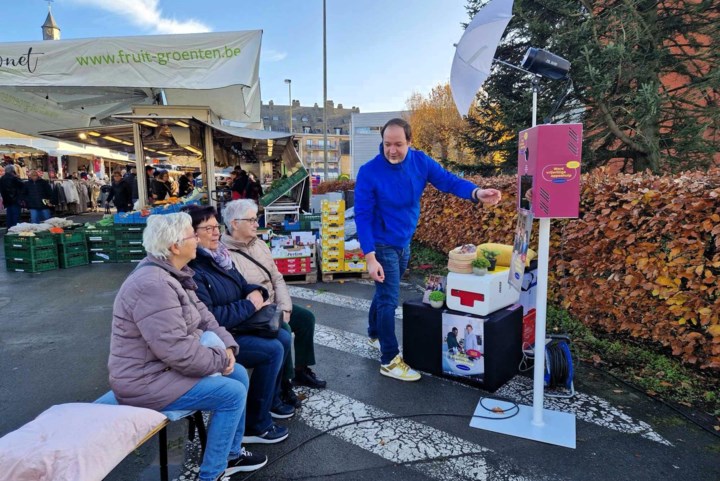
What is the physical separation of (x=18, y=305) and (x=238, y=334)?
4.80m

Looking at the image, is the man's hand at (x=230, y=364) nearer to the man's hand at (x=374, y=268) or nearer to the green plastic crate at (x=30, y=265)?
the man's hand at (x=374, y=268)

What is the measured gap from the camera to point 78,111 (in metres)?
9.41

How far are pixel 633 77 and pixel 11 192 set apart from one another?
15.3 meters

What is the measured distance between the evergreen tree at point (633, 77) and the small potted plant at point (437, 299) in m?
5.72

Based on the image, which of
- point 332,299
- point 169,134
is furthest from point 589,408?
point 169,134

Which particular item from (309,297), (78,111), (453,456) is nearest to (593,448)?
(453,456)

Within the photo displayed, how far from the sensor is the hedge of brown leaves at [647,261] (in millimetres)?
3182

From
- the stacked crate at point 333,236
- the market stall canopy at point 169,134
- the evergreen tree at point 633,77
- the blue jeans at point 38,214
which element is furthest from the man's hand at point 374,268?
the blue jeans at point 38,214

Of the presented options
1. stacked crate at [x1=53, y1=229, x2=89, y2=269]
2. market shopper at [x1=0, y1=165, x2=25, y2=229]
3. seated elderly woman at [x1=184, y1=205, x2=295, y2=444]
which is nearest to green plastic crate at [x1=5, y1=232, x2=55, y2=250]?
stacked crate at [x1=53, y1=229, x2=89, y2=269]

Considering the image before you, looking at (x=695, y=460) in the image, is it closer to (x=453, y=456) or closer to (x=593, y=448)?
(x=593, y=448)

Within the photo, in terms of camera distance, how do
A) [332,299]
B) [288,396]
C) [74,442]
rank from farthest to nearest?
[332,299], [288,396], [74,442]

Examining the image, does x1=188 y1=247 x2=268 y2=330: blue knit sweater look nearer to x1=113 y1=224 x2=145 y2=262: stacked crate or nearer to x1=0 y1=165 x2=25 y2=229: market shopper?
x1=113 y1=224 x2=145 y2=262: stacked crate

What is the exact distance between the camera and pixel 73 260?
805 cm

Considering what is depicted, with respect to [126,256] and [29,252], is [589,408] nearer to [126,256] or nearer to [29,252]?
[126,256]
